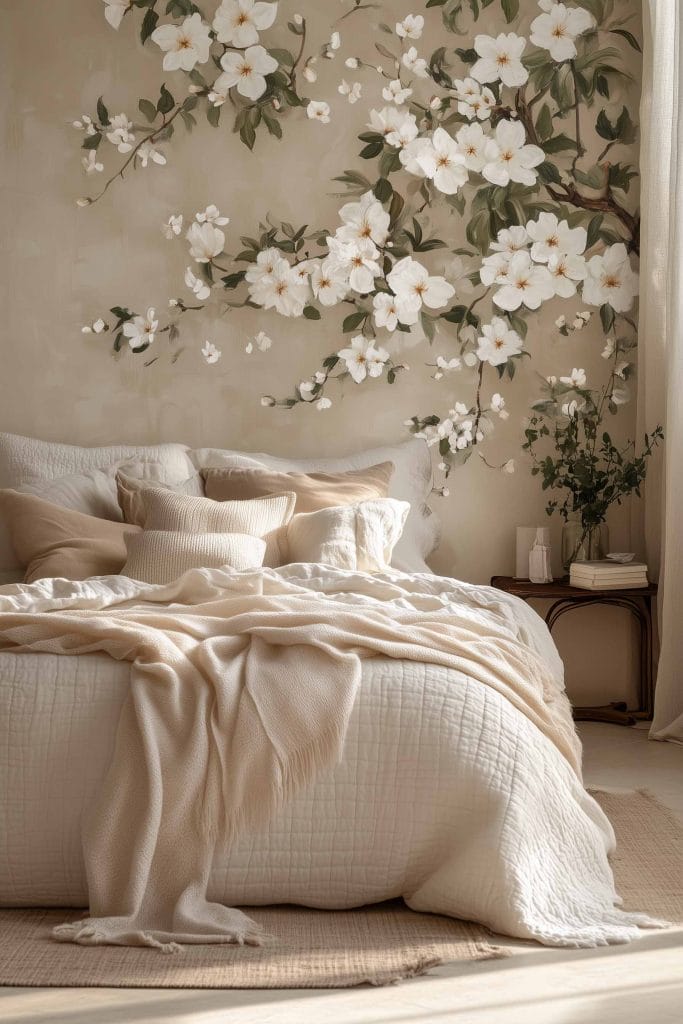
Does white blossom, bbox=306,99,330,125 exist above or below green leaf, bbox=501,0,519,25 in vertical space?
below

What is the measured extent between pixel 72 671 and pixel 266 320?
89.4 inches

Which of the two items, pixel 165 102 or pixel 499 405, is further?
pixel 499 405

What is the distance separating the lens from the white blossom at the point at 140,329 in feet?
14.6

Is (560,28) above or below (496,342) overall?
above

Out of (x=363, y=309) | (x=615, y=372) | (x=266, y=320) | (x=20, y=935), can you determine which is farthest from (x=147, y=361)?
(x=20, y=935)

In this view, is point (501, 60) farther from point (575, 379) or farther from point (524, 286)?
point (575, 379)

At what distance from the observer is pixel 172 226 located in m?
4.42

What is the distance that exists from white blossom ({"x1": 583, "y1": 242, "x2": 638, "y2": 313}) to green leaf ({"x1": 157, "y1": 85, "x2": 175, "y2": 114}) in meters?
1.68

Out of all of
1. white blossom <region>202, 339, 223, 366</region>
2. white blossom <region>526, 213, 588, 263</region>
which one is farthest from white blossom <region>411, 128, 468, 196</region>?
white blossom <region>202, 339, 223, 366</region>

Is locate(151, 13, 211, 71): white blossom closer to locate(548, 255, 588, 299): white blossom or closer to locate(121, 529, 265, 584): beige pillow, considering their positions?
locate(548, 255, 588, 299): white blossom

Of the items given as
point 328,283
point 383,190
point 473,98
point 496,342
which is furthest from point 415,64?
point 496,342

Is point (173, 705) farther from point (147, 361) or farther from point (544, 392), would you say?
point (544, 392)

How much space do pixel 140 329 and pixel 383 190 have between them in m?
1.06

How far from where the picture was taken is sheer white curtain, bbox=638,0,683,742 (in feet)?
13.3
